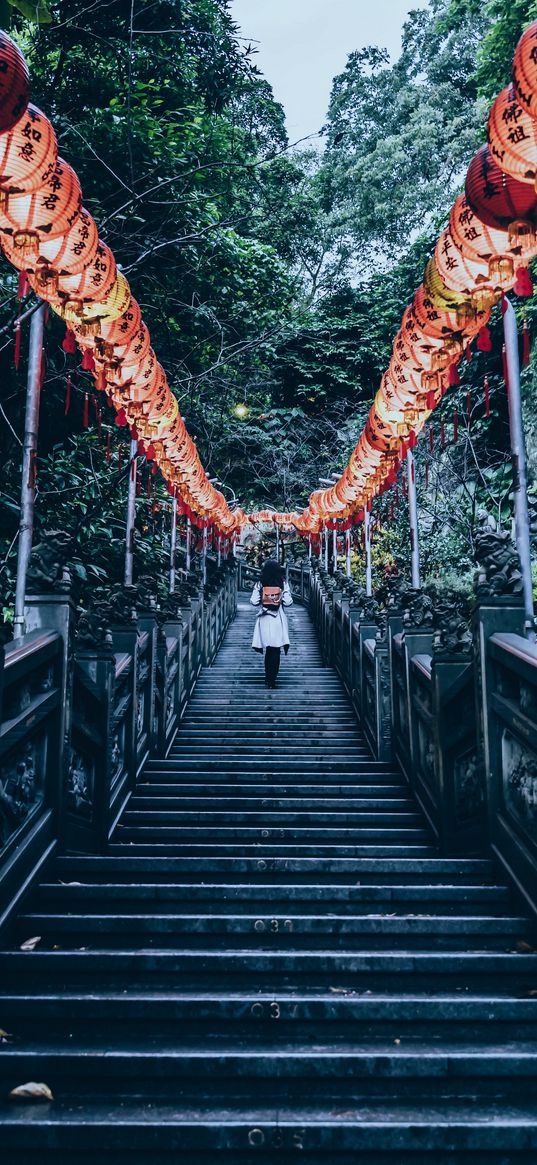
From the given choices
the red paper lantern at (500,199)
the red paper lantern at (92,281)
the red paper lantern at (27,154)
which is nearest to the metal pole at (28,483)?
the red paper lantern at (92,281)

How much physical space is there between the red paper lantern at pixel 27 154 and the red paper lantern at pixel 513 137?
8.14 feet

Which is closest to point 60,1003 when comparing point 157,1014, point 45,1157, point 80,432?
point 157,1014

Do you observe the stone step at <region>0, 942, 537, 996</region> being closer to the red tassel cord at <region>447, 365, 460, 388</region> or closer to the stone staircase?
the stone staircase

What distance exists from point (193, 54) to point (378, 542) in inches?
498

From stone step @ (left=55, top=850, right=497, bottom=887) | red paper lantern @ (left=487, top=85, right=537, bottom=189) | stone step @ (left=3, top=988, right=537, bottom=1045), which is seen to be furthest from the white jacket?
stone step @ (left=3, top=988, right=537, bottom=1045)

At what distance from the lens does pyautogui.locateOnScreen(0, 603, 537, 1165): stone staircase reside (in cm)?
258

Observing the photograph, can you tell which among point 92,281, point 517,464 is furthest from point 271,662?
point 92,281

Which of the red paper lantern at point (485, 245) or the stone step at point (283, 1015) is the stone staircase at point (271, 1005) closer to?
the stone step at point (283, 1015)

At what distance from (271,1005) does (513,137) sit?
4225 mm

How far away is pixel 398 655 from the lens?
Answer: 6.57 meters

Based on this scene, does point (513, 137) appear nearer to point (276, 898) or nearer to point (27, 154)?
point (27, 154)

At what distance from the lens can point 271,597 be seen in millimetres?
10469

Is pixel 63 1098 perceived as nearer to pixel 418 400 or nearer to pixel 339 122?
pixel 418 400

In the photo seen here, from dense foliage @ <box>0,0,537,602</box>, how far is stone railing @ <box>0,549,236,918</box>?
245 centimetres
